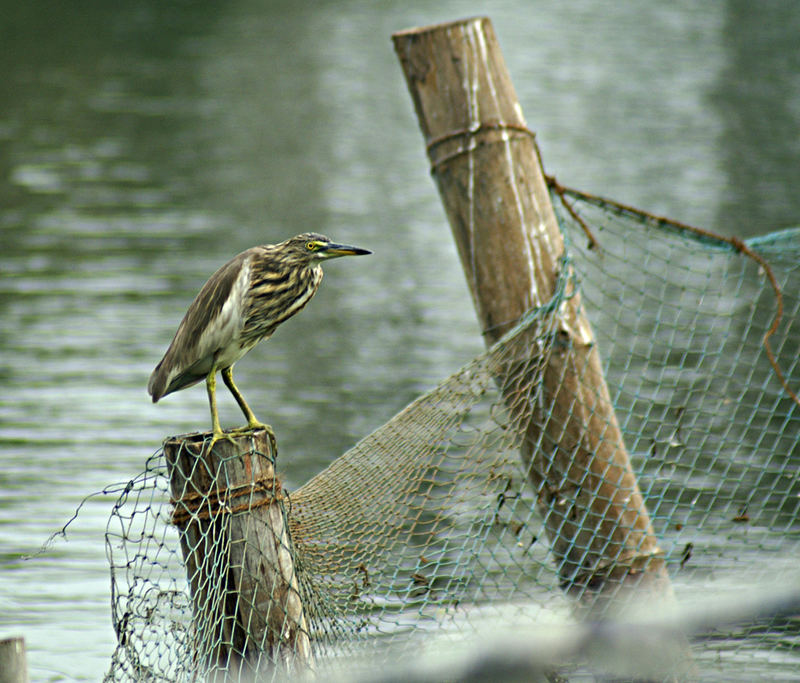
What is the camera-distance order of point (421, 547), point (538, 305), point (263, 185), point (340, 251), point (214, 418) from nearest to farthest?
1. point (214, 418)
2. point (340, 251)
3. point (538, 305)
4. point (421, 547)
5. point (263, 185)

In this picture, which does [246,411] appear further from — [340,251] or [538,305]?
[538,305]

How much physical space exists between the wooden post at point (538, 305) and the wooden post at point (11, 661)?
1.92 m

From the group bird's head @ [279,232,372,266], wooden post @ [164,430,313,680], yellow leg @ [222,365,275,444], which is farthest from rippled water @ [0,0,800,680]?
bird's head @ [279,232,372,266]

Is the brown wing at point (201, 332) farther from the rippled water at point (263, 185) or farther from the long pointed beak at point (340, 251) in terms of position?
the rippled water at point (263, 185)

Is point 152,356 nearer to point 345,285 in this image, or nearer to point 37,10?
point 345,285

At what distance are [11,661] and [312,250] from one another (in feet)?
5.66

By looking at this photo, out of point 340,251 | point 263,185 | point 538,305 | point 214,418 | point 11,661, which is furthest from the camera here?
point 263,185

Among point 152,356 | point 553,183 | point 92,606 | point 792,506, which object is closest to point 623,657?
point 553,183

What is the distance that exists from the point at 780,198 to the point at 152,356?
8.41 m

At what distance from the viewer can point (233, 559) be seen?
340cm

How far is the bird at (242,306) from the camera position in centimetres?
389

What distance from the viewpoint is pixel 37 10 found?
28.2 metres

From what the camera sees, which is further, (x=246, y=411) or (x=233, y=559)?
(x=246, y=411)

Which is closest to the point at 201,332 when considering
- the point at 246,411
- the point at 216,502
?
the point at 246,411
